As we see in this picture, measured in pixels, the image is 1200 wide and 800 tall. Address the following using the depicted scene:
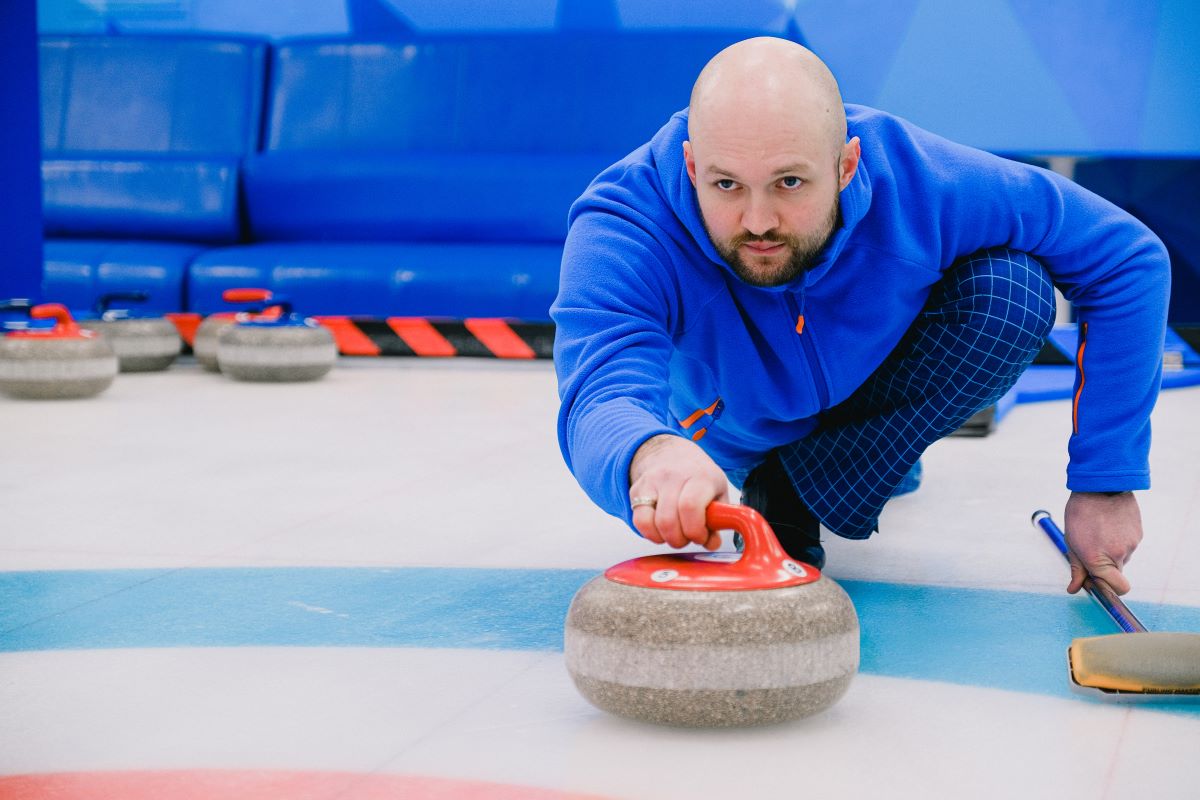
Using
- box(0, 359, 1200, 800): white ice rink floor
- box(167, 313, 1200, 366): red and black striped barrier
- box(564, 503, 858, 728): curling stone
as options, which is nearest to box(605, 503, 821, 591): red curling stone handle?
box(564, 503, 858, 728): curling stone

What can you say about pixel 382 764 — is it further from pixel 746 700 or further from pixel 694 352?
pixel 694 352

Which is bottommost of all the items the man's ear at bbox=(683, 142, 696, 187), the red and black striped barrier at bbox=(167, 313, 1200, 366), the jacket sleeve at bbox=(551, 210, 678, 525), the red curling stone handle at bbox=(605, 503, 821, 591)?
the red and black striped barrier at bbox=(167, 313, 1200, 366)

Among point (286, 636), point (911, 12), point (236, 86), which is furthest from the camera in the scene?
point (236, 86)

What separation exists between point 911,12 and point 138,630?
4.92m

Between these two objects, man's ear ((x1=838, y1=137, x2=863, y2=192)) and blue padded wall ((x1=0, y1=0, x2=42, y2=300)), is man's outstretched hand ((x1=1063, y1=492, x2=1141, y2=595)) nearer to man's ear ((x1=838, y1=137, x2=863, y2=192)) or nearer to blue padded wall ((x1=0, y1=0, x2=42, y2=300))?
man's ear ((x1=838, y1=137, x2=863, y2=192))

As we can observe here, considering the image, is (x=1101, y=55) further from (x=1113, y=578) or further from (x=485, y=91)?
(x=1113, y=578)

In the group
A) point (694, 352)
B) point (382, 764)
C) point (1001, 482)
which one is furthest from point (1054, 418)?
point (382, 764)

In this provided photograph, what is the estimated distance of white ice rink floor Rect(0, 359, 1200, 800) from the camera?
1.12 m

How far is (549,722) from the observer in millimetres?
1248

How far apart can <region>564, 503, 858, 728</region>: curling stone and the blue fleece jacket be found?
230 mm

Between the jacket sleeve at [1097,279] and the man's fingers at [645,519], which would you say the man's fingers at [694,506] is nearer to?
the man's fingers at [645,519]

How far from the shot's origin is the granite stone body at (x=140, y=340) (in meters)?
4.66

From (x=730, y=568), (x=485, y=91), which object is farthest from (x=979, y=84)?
(x=730, y=568)

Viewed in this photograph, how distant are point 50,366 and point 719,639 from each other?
326 centimetres
